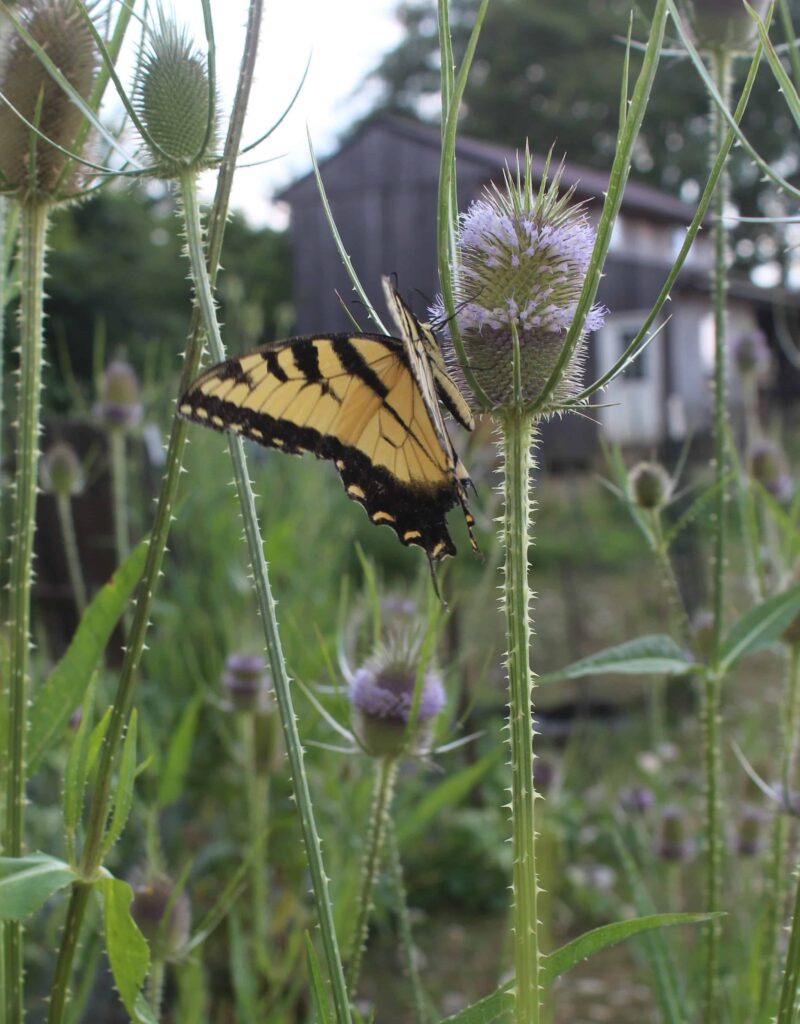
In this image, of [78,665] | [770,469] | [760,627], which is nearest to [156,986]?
[78,665]

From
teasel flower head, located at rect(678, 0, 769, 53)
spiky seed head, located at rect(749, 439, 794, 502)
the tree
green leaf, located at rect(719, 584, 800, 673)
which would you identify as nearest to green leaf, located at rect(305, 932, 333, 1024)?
green leaf, located at rect(719, 584, 800, 673)

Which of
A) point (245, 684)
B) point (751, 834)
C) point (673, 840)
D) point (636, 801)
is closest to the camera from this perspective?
point (245, 684)

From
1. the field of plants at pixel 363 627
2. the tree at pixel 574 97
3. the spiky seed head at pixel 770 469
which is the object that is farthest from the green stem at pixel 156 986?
the tree at pixel 574 97

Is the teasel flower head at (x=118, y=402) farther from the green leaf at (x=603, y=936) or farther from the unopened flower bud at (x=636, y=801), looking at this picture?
the green leaf at (x=603, y=936)

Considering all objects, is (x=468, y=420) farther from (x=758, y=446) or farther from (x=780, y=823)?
(x=758, y=446)

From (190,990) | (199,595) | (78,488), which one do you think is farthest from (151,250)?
(190,990)

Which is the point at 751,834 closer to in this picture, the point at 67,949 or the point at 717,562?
the point at 717,562
